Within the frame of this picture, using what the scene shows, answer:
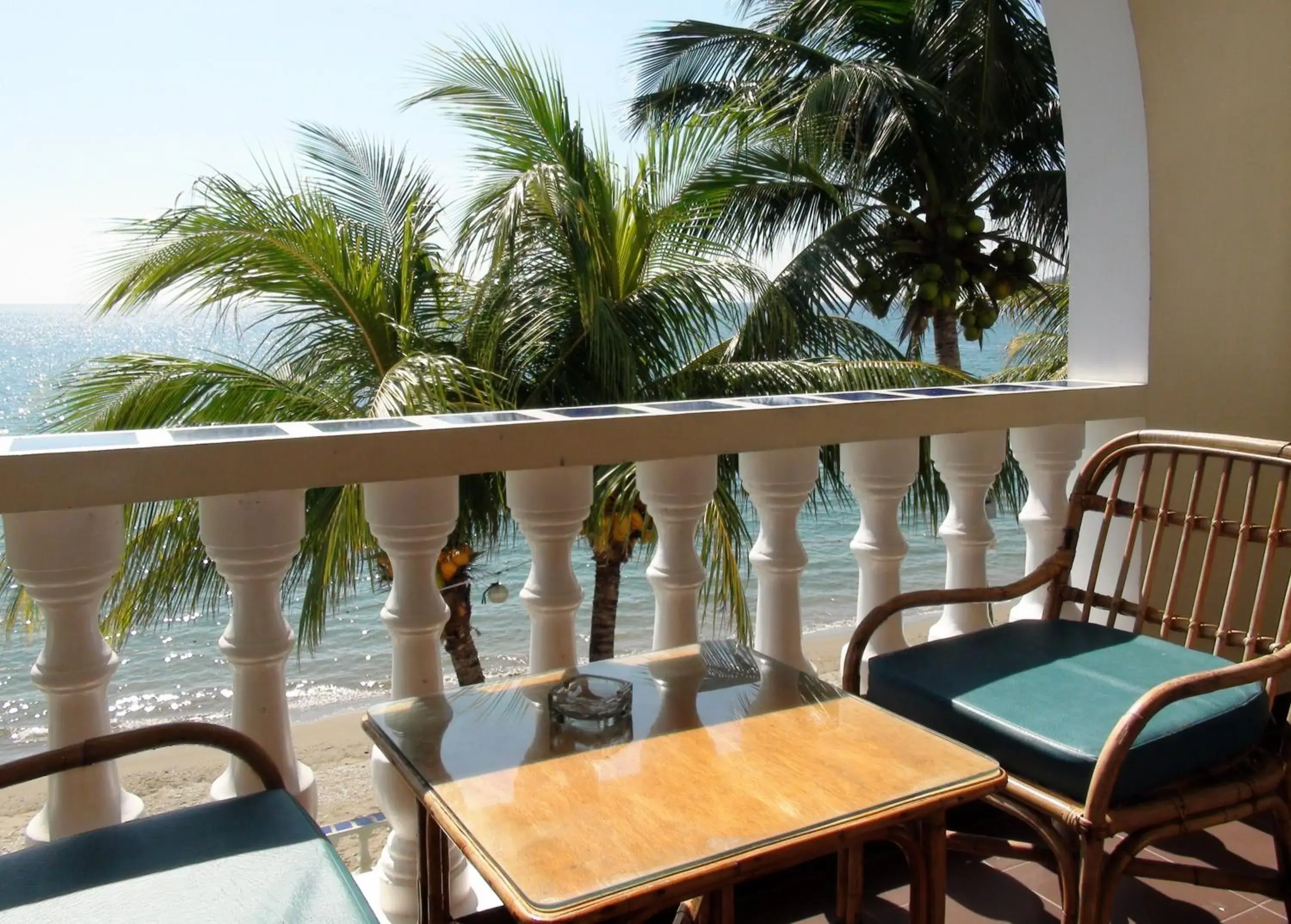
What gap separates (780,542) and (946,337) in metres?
10.4

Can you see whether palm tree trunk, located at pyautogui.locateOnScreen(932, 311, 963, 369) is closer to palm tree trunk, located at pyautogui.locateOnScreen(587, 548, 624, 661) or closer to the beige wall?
palm tree trunk, located at pyautogui.locateOnScreen(587, 548, 624, 661)

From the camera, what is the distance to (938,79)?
11.1 metres

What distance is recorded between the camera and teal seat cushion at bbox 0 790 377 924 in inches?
36.2

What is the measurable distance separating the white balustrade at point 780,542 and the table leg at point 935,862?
57 centimetres

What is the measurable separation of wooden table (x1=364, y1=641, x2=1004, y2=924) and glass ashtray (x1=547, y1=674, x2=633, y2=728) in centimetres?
1

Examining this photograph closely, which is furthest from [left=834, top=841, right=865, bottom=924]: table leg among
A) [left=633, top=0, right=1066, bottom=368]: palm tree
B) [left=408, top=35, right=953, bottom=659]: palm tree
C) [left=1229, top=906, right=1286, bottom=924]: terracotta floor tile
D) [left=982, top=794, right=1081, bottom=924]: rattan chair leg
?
[left=633, top=0, right=1066, bottom=368]: palm tree

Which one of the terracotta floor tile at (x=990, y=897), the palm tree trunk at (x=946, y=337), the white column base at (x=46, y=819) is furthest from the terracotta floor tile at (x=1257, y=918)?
the palm tree trunk at (x=946, y=337)

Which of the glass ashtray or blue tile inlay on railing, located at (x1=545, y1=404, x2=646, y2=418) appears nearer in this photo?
the glass ashtray

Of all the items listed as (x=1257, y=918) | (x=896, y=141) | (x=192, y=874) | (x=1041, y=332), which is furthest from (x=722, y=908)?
(x=1041, y=332)

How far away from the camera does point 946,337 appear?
1155 centimetres

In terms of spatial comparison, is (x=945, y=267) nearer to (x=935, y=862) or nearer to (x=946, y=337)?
(x=946, y=337)

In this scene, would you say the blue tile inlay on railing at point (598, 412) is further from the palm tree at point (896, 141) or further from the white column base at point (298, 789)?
the palm tree at point (896, 141)

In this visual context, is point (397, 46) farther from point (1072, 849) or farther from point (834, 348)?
point (1072, 849)

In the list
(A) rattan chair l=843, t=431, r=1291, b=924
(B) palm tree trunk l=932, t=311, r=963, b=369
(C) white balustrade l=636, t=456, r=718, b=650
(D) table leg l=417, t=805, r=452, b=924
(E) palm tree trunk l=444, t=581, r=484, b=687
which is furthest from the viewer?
(B) palm tree trunk l=932, t=311, r=963, b=369
